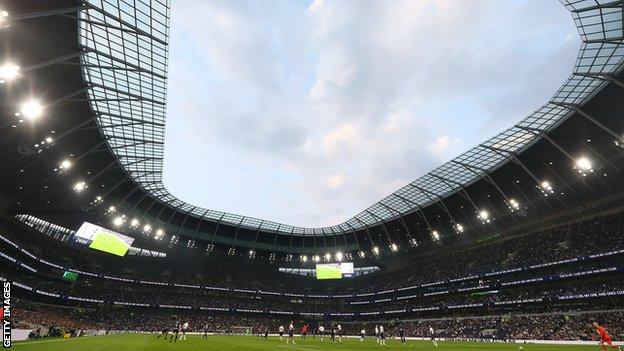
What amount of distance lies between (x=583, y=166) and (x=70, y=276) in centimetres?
7888

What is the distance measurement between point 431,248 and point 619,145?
38.8m

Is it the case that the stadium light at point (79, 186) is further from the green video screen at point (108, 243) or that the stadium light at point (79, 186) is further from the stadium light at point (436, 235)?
the stadium light at point (436, 235)

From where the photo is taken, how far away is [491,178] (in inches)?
1945

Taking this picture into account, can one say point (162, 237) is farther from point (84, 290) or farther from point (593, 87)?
point (593, 87)

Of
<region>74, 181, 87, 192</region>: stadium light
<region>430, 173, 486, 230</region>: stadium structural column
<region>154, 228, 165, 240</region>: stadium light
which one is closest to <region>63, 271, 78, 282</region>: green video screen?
<region>154, 228, 165, 240</region>: stadium light

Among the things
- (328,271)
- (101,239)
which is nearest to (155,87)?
(101,239)

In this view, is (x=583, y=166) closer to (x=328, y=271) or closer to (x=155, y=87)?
(x=328, y=271)

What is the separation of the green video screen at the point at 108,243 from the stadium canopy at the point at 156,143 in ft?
14.7

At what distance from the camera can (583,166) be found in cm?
4159

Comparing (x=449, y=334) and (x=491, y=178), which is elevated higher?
(x=491, y=178)

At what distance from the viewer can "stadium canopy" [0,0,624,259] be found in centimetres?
2584

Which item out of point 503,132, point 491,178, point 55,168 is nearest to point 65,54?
point 55,168

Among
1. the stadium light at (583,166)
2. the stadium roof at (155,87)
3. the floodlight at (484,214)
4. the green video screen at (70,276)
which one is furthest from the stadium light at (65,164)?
the stadium light at (583,166)

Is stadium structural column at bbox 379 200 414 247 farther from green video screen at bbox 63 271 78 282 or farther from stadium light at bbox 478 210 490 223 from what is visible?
green video screen at bbox 63 271 78 282
